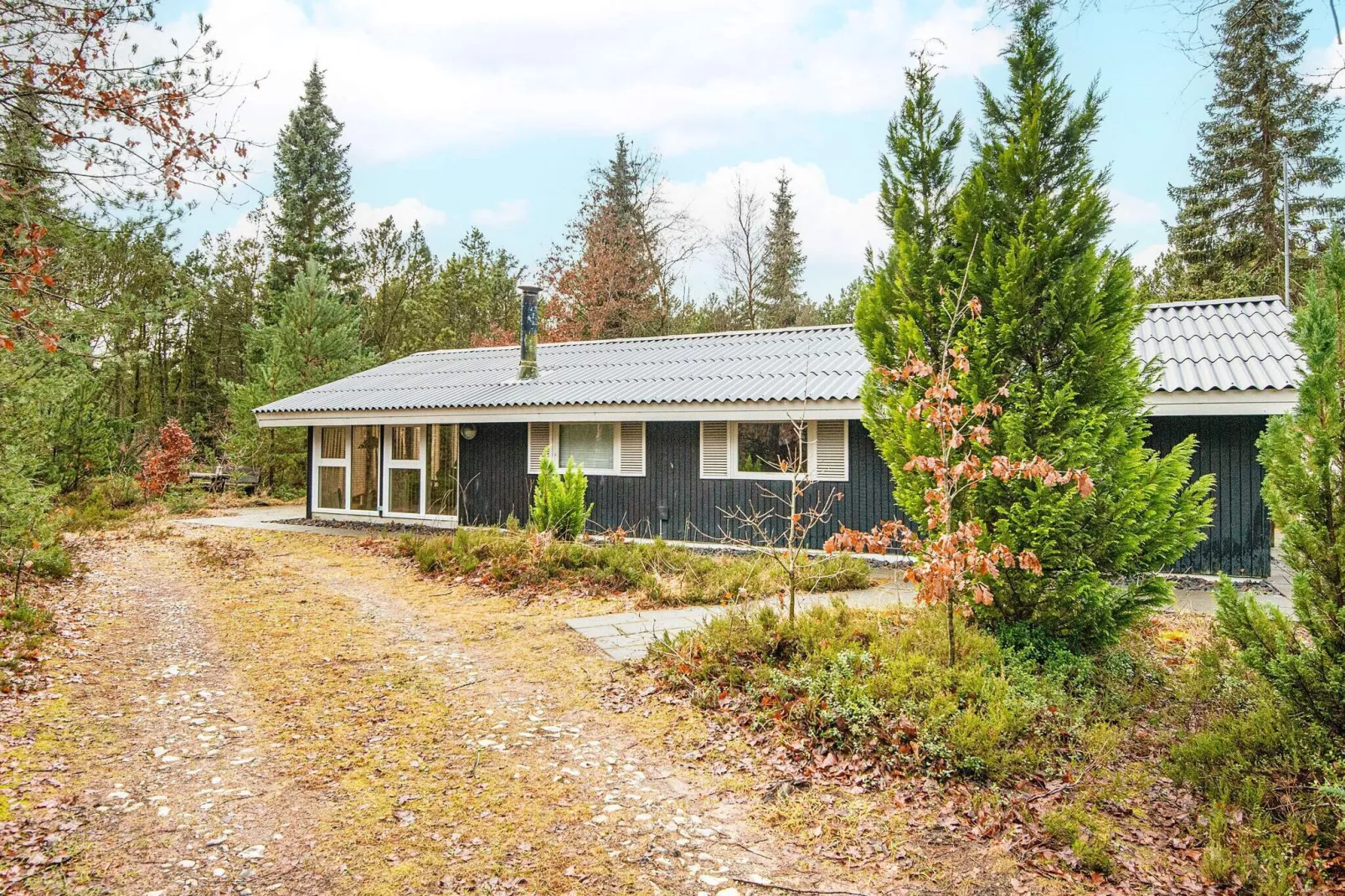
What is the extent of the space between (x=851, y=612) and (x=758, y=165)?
84.2ft

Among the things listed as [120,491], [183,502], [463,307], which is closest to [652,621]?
[183,502]

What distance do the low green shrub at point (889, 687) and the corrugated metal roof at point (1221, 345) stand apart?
178 inches

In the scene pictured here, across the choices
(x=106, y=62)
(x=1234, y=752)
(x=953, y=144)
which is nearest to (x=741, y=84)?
(x=953, y=144)

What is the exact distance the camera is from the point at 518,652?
6188 mm

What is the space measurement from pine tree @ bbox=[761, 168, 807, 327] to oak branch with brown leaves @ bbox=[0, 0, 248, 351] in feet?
83.1

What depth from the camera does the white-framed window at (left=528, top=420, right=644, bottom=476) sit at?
12.6 meters

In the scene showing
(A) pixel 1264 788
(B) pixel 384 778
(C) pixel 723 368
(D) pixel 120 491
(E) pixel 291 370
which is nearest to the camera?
(A) pixel 1264 788

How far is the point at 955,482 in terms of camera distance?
4707 millimetres

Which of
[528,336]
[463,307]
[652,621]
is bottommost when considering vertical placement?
[652,621]

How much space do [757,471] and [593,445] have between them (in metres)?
3.05

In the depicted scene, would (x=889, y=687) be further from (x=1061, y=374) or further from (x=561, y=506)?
(x=561, y=506)

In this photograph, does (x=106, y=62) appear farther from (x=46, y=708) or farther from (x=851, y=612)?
(x=851, y=612)

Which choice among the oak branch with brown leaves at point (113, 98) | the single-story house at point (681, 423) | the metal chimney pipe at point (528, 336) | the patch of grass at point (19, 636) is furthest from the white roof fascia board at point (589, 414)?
the patch of grass at point (19, 636)

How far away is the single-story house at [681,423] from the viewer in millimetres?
8930
